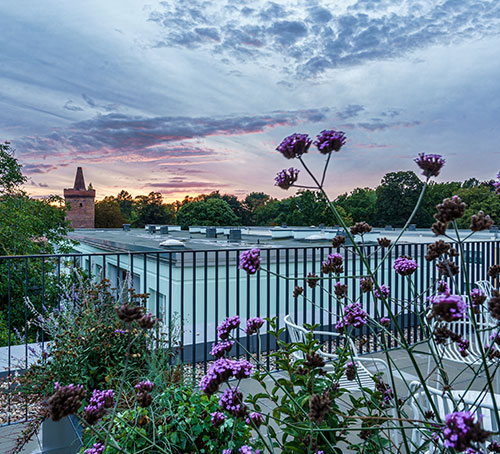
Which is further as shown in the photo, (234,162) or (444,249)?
(234,162)

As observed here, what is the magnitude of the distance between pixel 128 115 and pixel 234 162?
15.7ft

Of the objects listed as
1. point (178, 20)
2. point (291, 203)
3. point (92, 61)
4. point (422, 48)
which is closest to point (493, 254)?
point (422, 48)

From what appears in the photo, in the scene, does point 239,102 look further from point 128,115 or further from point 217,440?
point 217,440

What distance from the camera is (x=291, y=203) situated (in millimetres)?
33438

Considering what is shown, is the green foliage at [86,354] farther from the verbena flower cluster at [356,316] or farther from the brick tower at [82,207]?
the brick tower at [82,207]

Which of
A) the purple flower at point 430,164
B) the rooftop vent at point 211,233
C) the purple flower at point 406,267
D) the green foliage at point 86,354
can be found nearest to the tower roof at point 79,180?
the rooftop vent at point 211,233

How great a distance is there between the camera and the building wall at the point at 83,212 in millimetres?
40656

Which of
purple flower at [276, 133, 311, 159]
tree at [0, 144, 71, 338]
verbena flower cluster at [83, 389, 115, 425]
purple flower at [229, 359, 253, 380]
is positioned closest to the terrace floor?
purple flower at [229, 359, 253, 380]

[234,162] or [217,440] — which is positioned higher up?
[234,162]

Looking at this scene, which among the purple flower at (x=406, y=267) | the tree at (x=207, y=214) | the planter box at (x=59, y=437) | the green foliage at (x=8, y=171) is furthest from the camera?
the tree at (x=207, y=214)

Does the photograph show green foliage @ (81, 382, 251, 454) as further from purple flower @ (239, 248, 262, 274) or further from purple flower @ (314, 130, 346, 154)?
purple flower @ (314, 130, 346, 154)

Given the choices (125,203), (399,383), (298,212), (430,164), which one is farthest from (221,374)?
(125,203)

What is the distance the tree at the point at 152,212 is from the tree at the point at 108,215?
62.9 inches

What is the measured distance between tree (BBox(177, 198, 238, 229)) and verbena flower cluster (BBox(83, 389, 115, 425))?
37.7 metres
